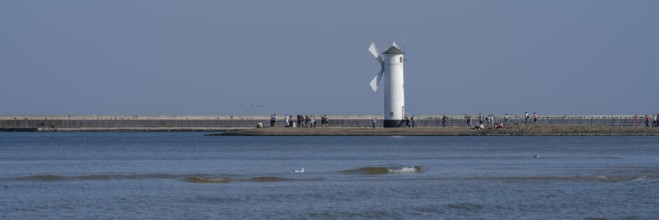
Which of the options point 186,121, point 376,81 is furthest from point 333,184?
point 186,121

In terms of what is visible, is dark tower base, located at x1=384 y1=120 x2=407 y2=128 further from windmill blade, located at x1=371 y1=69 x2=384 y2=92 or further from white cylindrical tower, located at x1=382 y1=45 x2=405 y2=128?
windmill blade, located at x1=371 y1=69 x2=384 y2=92

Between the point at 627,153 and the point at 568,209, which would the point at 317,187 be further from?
the point at 627,153

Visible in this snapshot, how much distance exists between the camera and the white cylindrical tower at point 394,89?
3212 inches

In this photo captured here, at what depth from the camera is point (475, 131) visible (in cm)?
8138

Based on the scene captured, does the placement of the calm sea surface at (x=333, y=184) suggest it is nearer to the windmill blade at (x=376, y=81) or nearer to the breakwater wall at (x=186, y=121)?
the windmill blade at (x=376, y=81)

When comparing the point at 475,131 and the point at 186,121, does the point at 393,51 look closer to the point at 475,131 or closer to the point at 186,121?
the point at 475,131

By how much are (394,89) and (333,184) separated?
4608 cm

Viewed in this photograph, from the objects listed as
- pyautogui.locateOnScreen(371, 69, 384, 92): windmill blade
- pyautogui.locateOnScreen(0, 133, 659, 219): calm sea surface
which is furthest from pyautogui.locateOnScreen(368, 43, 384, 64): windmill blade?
pyautogui.locateOnScreen(0, 133, 659, 219): calm sea surface

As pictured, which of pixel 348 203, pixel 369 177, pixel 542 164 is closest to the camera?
pixel 348 203

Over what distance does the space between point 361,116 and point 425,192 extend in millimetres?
73517

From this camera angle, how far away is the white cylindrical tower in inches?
3212

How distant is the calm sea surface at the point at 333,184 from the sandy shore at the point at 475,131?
2120cm

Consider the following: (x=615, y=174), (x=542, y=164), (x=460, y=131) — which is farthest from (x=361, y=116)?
(x=615, y=174)

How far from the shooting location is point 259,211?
28.0 m
